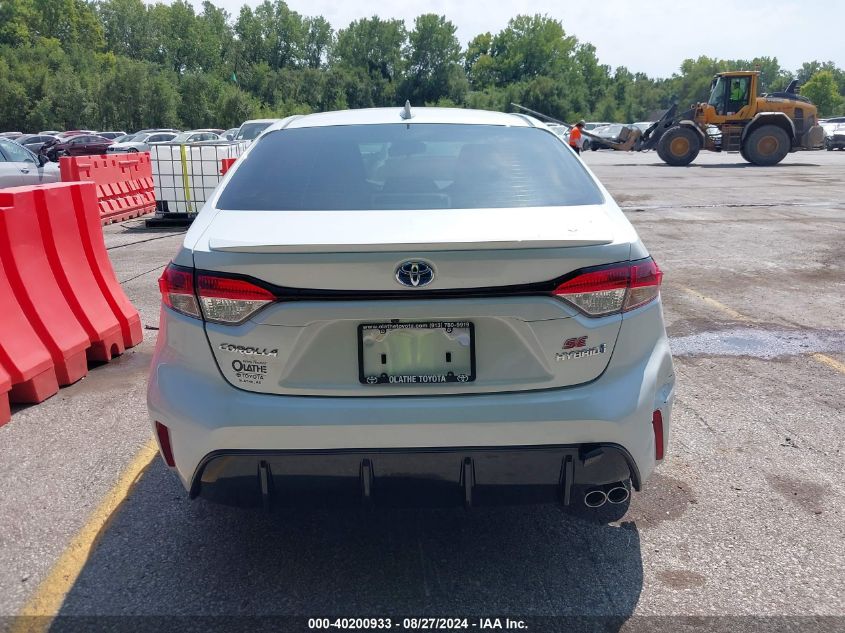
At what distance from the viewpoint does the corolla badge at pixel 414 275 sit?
2486 millimetres

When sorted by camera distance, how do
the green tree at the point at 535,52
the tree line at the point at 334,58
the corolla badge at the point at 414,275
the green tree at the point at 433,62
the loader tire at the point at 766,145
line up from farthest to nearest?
the green tree at the point at 535,52, the green tree at the point at 433,62, the tree line at the point at 334,58, the loader tire at the point at 766,145, the corolla badge at the point at 414,275

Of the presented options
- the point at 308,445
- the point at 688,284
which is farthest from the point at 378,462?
the point at 688,284

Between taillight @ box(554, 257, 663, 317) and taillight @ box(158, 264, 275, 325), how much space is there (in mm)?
972

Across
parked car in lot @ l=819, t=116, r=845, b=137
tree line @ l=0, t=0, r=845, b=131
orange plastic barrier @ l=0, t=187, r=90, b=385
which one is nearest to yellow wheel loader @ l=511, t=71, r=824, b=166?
parked car in lot @ l=819, t=116, r=845, b=137

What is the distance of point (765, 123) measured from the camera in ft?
90.4

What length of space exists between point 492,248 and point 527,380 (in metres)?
0.44

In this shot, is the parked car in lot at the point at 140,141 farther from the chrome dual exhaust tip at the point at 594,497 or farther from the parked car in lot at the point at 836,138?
the parked car in lot at the point at 836,138

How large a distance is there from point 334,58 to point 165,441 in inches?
4478

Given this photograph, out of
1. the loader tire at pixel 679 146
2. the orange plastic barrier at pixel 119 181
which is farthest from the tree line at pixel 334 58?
the orange plastic barrier at pixel 119 181

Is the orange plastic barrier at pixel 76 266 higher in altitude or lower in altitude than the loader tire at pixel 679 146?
higher

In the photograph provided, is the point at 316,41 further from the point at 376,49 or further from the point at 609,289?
the point at 609,289

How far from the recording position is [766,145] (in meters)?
28.0

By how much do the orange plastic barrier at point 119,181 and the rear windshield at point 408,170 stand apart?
10.5 metres

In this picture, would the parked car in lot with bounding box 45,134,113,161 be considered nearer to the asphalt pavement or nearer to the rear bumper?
the asphalt pavement
